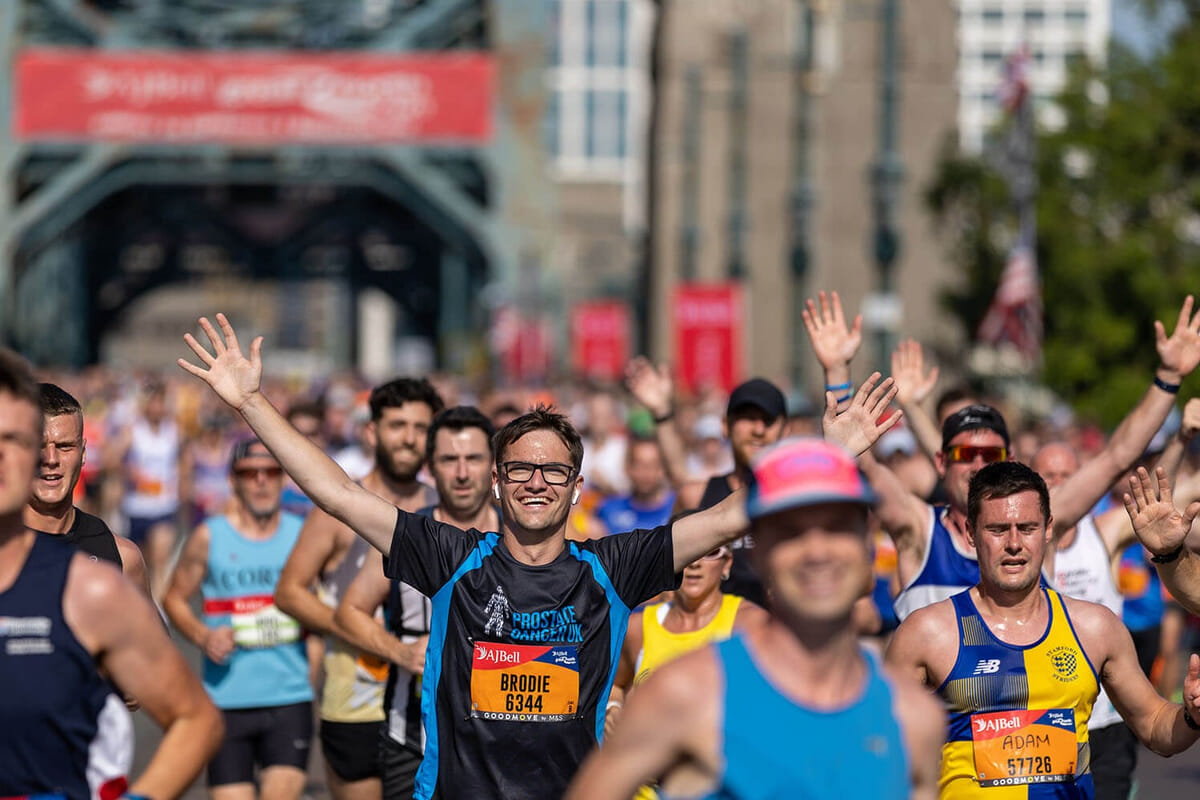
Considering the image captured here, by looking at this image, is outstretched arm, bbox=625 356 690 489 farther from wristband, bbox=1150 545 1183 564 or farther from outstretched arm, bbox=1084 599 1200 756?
outstretched arm, bbox=1084 599 1200 756

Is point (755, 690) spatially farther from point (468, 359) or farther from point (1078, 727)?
point (468, 359)

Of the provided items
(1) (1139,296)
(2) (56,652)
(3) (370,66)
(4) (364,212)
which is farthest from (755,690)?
(4) (364,212)

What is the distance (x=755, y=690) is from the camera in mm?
3213

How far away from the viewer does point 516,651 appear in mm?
4984

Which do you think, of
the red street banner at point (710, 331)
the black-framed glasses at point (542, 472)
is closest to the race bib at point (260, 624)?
the black-framed glasses at point (542, 472)

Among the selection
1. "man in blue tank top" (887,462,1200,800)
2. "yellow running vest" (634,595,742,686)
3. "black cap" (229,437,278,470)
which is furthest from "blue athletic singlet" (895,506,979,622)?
"black cap" (229,437,278,470)

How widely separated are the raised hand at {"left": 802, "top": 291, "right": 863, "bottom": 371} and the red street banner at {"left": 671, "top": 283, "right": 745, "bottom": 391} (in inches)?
609

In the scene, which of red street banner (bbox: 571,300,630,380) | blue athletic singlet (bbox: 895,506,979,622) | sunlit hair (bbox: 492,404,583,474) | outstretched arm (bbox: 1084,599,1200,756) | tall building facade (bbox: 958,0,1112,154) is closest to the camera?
outstretched arm (bbox: 1084,599,1200,756)

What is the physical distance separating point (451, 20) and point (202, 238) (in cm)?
1645

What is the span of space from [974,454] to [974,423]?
5.3 inches

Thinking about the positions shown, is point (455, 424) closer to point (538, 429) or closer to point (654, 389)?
point (538, 429)

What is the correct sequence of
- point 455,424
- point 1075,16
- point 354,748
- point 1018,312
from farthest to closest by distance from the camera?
point 1075,16
point 1018,312
point 354,748
point 455,424

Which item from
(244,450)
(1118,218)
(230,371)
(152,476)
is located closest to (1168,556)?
(230,371)

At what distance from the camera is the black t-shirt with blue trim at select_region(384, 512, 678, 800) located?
498cm
